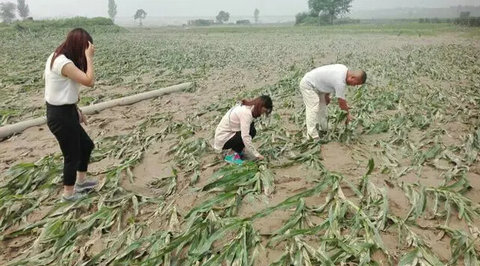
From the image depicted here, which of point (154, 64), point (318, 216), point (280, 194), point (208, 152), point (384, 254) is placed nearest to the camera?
point (384, 254)

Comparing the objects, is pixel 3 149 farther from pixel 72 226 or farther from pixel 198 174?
pixel 198 174

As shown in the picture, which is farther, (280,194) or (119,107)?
(119,107)

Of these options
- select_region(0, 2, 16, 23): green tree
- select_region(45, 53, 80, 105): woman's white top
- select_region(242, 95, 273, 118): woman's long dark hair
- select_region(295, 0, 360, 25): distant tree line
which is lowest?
select_region(242, 95, 273, 118): woman's long dark hair

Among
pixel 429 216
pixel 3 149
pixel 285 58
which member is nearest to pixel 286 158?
pixel 429 216

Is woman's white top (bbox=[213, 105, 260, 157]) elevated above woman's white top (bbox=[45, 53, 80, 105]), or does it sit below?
below

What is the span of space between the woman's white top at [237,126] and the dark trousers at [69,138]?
1526mm

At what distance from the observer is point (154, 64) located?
13148 millimetres

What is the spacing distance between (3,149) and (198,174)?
124 inches

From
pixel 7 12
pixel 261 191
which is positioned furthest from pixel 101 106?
pixel 7 12

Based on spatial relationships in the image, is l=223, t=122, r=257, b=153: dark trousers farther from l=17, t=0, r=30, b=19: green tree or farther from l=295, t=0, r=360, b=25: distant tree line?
l=17, t=0, r=30, b=19: green tree

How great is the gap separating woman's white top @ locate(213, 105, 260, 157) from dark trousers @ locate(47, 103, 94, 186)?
5.01 ft

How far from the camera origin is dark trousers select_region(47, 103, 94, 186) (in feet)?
10.6

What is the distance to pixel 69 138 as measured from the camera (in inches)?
131

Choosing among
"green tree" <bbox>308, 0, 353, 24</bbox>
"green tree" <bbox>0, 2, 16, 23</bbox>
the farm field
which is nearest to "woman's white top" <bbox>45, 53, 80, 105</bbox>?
the farm field
